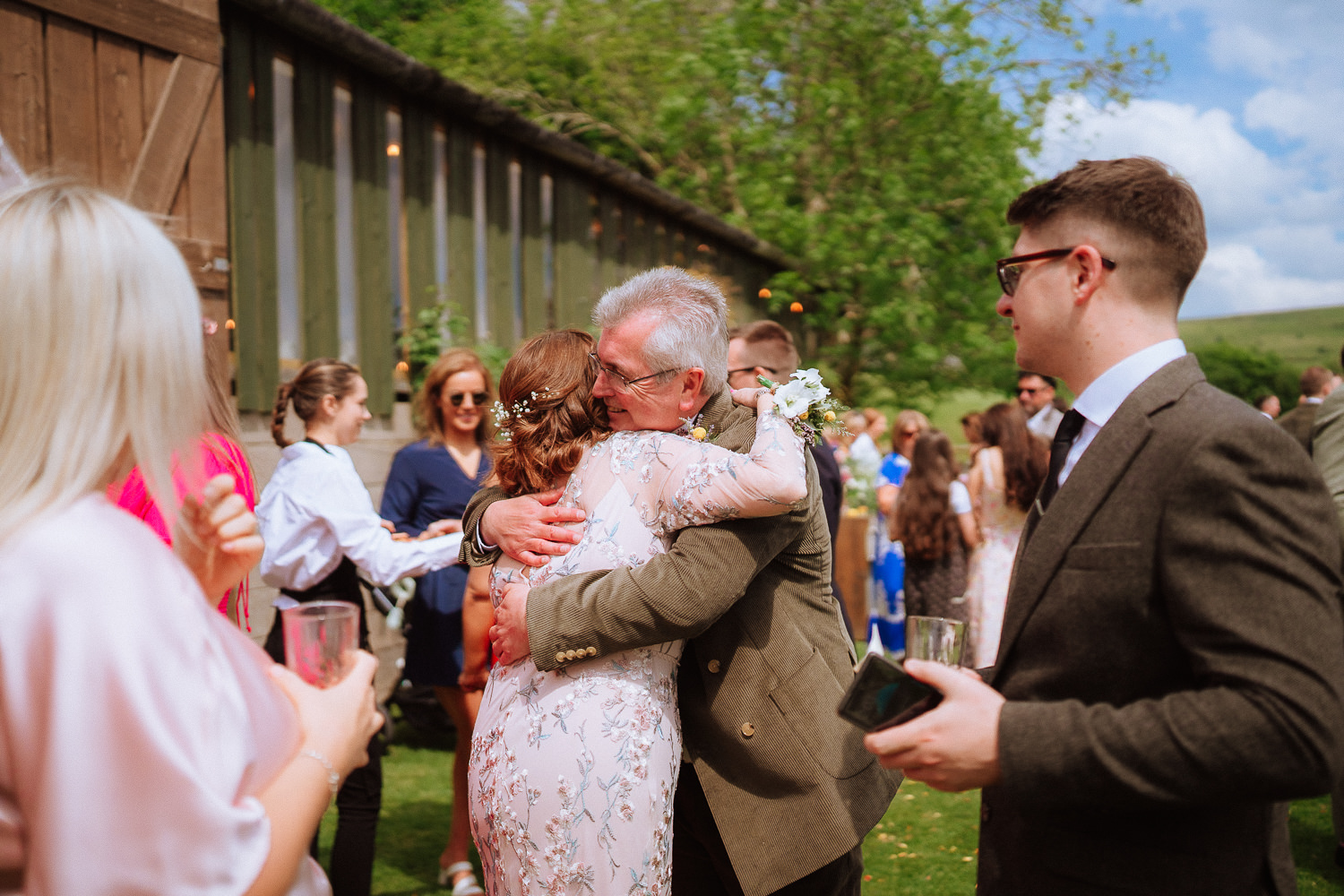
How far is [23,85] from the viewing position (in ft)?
13.7

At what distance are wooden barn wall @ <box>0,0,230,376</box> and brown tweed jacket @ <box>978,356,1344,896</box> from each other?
346cm

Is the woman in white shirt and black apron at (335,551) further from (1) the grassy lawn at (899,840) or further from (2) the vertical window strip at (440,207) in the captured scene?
(2) the vertical window strip at (440,207)

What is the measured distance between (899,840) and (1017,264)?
3.94 m

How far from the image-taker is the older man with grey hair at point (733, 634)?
2.14 metres

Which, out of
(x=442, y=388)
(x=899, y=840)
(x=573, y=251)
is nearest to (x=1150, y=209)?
(x=442, y=388)

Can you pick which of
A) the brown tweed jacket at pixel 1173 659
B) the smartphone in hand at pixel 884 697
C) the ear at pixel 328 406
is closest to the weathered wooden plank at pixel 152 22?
the ear at pixel 328 406

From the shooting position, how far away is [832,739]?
7.52ft

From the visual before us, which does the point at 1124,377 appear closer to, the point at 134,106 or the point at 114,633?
the point at 114,633

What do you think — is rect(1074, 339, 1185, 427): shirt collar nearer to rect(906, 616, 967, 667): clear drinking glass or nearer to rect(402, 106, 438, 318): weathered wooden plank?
rect(906, 616, 967, 667): clear drinking glass

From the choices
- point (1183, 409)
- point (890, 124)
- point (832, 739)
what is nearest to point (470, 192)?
point (832, 739)

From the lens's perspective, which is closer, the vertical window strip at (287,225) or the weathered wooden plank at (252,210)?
the weathered wooden plank at (252,210)

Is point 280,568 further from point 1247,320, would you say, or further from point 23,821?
point 1247,320

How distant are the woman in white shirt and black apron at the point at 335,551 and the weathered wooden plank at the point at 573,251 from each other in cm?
513

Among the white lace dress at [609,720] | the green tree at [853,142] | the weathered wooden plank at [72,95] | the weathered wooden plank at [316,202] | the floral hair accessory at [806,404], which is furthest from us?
the green tree at [853,142]
